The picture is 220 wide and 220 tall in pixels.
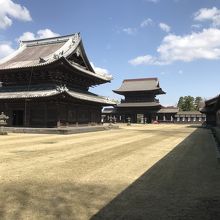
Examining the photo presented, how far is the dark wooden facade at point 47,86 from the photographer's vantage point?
37.8 meters

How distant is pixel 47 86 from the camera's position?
1533 inches

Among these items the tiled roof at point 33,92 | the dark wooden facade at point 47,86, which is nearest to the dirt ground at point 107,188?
the tiled roof at point 33,92

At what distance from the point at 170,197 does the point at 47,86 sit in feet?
106

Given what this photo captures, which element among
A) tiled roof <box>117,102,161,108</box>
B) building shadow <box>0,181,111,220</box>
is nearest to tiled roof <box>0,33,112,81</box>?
building shadow <box>0,181,111,220</box>

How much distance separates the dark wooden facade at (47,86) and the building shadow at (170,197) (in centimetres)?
2555

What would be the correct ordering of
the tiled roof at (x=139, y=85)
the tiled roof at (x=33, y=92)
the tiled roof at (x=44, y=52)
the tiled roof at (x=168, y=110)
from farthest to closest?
the tiled roof at (x=139, y=85)
the tiled roof at (x=168, y=110)
the tiled roof at (x=44, y=52)
the tiled roof at (x=33, y=92)

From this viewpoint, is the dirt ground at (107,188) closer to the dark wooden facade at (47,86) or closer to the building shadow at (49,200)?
the building shadow at (49,200)

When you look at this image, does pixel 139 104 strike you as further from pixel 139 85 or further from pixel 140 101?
pixel 139 85

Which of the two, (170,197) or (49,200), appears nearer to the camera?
(49,200)

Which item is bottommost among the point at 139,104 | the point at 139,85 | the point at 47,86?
the point at 47,86

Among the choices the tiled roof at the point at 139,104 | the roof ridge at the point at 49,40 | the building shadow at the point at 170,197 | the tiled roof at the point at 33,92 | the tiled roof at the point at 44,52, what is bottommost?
the building shadow at the point at 170,197

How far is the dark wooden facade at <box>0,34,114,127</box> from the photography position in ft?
124

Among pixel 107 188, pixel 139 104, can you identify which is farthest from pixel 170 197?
pixel 139 104

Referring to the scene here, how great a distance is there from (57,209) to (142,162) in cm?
748
